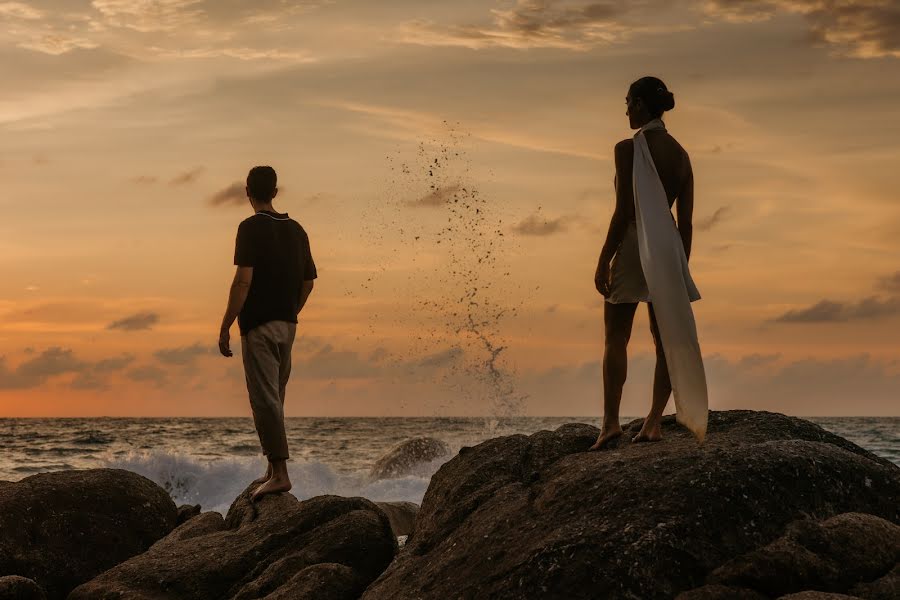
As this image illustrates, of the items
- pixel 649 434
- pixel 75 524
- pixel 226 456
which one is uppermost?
pixel 649 434

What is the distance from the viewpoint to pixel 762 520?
19.8ft

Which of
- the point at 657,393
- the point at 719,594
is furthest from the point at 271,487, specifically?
the point at 719,594

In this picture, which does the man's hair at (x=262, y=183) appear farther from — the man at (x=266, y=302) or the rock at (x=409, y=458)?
the rock at (x=409, y=458)

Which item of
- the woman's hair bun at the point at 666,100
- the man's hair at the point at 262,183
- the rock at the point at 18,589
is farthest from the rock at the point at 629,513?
the man's hair at the point at 262,183

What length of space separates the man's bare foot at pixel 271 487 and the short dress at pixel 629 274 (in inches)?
142

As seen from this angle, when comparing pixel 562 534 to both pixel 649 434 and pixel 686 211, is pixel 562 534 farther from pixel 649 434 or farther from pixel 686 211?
pixel 686 211

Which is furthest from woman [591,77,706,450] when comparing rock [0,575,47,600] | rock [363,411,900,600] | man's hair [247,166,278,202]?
rock [0,575,47,600]

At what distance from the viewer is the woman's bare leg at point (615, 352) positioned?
7.37 m

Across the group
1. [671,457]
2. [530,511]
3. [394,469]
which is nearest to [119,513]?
[530,511]

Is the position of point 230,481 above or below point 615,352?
below

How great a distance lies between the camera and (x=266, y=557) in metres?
8.28

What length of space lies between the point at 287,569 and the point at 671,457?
3.01 meters

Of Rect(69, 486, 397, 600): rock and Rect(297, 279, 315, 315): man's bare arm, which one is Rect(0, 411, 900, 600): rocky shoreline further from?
Rect(297, 279, 315, 315): man's bare arm

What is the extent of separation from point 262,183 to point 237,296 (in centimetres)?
99
